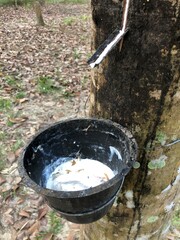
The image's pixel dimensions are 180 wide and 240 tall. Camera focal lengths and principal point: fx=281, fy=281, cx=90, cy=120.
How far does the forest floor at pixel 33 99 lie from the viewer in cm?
291

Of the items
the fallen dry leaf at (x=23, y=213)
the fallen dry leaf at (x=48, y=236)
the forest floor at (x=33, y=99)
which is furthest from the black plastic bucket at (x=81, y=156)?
the fallen dry leaf at (x=23, y=213)

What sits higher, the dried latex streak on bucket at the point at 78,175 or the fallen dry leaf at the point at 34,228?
the dried latex streak on bucket at the point at 78,175

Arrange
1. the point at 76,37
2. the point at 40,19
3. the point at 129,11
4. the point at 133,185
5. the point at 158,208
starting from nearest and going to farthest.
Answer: the point at 129,11, the point at 133,185, the point at 158,208, the point at 76,37, the point at 40,19

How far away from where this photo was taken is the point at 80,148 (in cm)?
155

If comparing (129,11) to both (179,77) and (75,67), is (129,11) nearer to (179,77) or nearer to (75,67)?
(179,77)

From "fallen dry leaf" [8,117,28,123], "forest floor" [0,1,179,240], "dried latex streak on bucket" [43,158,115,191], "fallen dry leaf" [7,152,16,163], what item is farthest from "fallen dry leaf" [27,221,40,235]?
"fallen dry leaf" [8,117,28,123]

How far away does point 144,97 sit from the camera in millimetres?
1312

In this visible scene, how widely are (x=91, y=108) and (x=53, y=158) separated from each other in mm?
362

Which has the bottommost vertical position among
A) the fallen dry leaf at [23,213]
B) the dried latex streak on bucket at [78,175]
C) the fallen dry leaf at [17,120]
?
the fallen dry leaf at [23,213]

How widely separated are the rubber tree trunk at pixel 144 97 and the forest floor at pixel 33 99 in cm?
57

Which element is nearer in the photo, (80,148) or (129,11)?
(129,11)

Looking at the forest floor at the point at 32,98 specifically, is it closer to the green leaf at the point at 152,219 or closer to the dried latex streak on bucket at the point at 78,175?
the dried latex streak on bucket at the point at 78,175

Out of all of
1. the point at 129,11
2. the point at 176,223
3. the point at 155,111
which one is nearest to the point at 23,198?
the point at 176,223

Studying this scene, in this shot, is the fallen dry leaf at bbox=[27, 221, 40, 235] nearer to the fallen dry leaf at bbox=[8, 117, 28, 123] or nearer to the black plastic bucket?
the black plastic bucket
